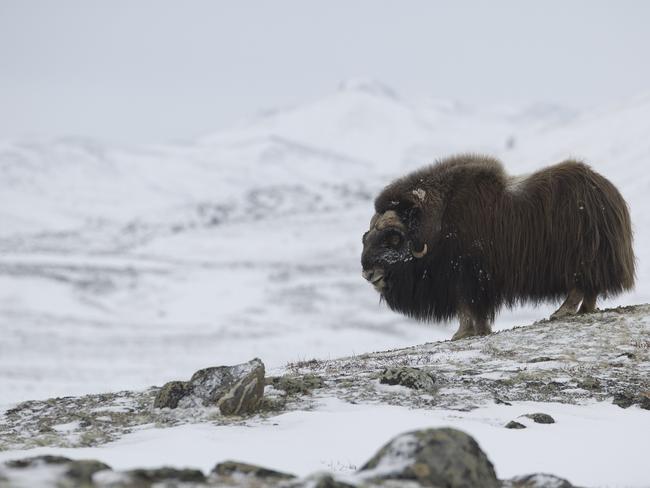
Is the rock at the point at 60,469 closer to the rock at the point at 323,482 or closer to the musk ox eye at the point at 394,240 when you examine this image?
the rock at the point at 323,482

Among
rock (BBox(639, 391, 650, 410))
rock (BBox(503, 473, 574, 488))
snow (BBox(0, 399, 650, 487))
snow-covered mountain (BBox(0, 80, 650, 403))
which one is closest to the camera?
rock (BBox(503, 473, 574, 488))

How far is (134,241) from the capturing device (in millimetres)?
52906

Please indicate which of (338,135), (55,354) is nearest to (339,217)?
(55,354)

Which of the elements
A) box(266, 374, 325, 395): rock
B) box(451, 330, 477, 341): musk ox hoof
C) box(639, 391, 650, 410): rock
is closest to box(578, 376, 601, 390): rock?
box(639, 391, 650, 410): rock

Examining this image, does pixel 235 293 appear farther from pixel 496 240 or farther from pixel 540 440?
pixel 540 440

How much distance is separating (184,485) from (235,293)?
36434 millimetres

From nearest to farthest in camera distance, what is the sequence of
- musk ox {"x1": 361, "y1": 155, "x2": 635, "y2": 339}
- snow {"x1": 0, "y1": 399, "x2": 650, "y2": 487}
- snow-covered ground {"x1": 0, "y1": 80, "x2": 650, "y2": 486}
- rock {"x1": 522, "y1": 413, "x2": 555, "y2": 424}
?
snow {"x1": 0, "y1": 399, "x2": 650, "y2": 487} → snow-covered ground {"x1": 0, "y1": 80, "x2": 650, "y2": 486} → rock {"x1": 522, "y1": 413, "x2": 555, "y2": 424} → musk ox {"x1": 361, "y1": 155, "x2": 635, "y2": 339}

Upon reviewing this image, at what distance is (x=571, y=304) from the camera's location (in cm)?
880

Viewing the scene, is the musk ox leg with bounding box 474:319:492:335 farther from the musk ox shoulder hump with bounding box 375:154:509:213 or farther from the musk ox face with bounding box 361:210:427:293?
the musk ox shoulder hump with bounding box 375:154:509:213

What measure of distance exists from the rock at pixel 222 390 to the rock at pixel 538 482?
2.39 meters

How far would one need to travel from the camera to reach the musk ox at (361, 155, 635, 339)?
854 cm

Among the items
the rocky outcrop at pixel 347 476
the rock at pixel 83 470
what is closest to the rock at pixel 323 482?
the rocky outcrop at pixel 347 476

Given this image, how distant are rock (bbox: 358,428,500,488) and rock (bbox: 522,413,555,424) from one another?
78.7 inches

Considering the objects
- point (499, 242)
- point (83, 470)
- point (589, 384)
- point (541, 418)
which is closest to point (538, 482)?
point (83, 470)
